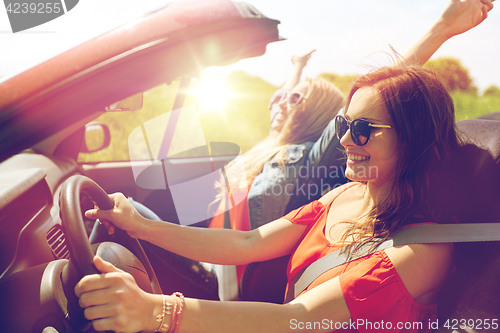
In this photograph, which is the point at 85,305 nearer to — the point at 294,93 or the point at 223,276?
the point at 223,276

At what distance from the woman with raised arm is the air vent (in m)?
0.19

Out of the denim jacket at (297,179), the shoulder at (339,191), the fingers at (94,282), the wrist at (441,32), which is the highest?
the wrist at (441,32)

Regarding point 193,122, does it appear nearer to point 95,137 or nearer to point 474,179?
point 95,137

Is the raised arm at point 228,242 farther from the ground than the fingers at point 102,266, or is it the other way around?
the fingers at point 102,266

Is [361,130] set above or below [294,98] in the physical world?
above

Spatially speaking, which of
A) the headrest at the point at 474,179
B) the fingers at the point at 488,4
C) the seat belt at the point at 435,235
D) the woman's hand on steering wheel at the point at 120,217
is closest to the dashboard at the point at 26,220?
the woman's hand on steering wheel at the point at 120,217

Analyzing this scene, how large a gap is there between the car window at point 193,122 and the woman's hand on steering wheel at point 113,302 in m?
1.01

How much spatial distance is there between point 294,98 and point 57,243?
1.69 metres

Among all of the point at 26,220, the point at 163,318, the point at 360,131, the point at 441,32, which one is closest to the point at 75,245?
the point at 163,318

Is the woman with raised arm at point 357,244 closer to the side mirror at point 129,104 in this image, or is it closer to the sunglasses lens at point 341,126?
the sunglasses lens at point 341,126

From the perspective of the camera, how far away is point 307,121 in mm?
2240

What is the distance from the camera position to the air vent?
1183 mm

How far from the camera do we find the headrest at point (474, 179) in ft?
3.49

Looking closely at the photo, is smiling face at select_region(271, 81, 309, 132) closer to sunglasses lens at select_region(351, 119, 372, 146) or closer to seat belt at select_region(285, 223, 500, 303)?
sunglasses lens at select_region(351, 119, 372, 146)
